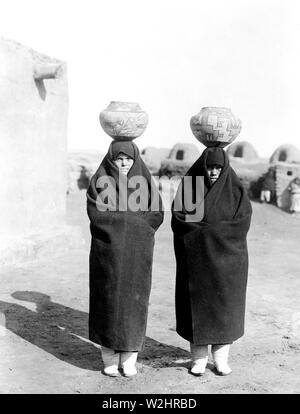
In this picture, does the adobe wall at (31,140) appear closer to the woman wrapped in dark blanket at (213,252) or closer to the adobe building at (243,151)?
the woman wrapped in dark blanket at (213,252)

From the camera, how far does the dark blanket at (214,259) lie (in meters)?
4.27

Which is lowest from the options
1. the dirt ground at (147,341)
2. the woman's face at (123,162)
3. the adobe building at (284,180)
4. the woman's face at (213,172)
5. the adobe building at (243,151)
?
the dirt ground at (147,341)

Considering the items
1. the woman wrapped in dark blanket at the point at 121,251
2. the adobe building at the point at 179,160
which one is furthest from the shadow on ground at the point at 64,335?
the adobe building at the point at 179,160

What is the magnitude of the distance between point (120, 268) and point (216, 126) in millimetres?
1225

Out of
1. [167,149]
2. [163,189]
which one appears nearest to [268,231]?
[163,189]

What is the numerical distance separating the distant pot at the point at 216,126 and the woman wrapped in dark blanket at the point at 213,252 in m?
0.08

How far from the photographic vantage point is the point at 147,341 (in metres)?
5.38

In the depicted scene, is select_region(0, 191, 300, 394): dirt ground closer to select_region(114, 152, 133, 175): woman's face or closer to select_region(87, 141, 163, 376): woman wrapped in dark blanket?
select_region(87, 141, 163, 376): woman wrapped in dark blanket

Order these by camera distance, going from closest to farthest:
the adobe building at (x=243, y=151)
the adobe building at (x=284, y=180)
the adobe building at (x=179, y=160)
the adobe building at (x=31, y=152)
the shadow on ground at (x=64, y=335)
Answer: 1. the shadow on ground at (x=64, y=335)
2. the adobe building at (x=31, y=152)
3. the adobe building at (x=284, y=180)
4. the adobe building at (x=179, y=160)
5. the adobe building at (x=243, y=151)

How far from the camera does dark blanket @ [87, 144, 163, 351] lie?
426 cm

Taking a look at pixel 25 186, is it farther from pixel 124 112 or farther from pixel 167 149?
pixel 167 149

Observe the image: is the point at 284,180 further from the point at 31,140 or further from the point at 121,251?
the point at 121,251

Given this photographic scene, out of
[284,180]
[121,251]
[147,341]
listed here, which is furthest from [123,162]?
[284,180]

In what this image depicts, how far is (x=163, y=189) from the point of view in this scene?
1709cm
